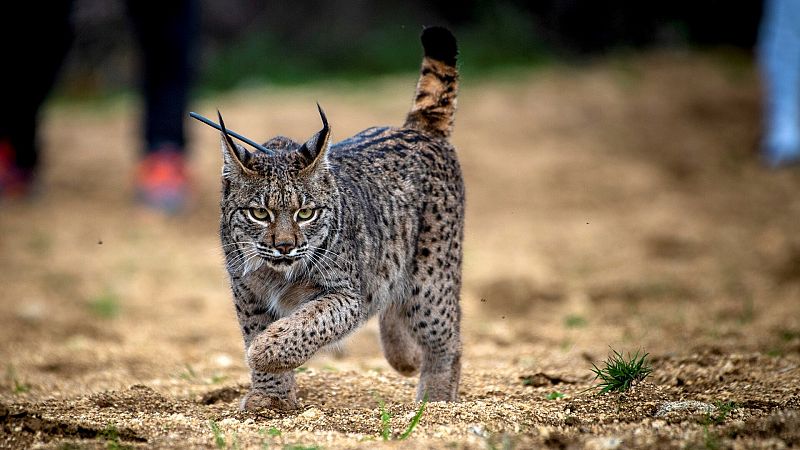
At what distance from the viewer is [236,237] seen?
183 inches

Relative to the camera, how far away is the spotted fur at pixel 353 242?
4.53 meters

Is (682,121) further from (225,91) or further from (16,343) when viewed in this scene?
(16,343)

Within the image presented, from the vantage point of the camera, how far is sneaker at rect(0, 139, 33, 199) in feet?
35.4

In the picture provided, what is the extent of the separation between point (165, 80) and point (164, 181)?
1024 millimetres

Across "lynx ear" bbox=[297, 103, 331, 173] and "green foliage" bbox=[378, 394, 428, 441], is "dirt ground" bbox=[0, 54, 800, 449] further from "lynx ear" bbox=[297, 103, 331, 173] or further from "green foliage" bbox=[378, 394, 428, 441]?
"lynx ear" bbox=[297, 103, 331, 173]

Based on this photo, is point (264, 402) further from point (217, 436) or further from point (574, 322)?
point (574, 322)

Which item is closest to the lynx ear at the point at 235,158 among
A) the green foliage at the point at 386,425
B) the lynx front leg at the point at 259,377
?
the lynx front leg at the point at 259,377

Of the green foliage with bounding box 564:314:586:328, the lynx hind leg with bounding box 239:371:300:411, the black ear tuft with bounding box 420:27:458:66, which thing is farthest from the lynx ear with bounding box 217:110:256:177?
the green foliage with bounding box 564:314:586:328

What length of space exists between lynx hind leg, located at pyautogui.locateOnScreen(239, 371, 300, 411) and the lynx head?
1.68 feet

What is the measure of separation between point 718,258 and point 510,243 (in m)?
1.94

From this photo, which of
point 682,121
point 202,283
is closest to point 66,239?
point 202,283

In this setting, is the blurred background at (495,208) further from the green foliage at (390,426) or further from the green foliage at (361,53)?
the green foliage at (390,426)

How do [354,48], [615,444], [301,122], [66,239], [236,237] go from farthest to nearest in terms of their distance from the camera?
[354,48], [301,122], [66,239], [236,237], [615,444]

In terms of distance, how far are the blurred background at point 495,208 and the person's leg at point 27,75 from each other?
0.61 metres
